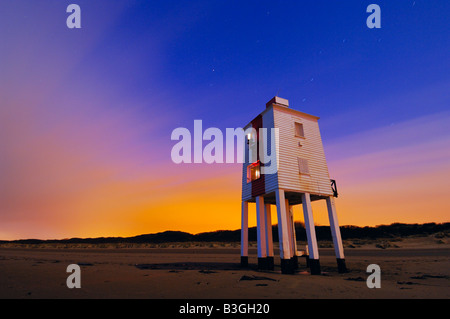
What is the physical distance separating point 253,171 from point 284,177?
13.1ft

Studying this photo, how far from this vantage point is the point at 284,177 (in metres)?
17.4

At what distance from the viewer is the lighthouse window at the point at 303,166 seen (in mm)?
18391

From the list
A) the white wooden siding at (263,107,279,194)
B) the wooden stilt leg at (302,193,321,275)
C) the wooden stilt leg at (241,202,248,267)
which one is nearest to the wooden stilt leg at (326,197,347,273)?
the wooden stilt leg at (302,193,321,275)

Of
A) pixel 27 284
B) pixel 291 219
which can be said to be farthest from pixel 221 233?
pixel 27 284

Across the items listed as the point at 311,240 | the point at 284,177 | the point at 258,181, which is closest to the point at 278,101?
the point at 284,177

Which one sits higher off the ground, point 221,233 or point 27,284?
point 27,284

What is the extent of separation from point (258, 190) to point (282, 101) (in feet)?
27.8

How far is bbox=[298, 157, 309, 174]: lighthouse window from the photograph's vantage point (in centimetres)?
1839

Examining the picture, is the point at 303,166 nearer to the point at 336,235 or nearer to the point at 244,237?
the point at 336,235

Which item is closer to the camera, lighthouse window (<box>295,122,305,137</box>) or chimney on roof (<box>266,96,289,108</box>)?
lighthouse window (<box>295,122,305,137</box>)

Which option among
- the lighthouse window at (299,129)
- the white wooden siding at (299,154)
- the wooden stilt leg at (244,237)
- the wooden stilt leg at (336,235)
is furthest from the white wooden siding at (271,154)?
the wooden stilt leg at (336,235)

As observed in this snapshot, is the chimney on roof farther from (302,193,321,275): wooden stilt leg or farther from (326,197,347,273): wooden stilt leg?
(326,197,347,273): wooden stilt leg
